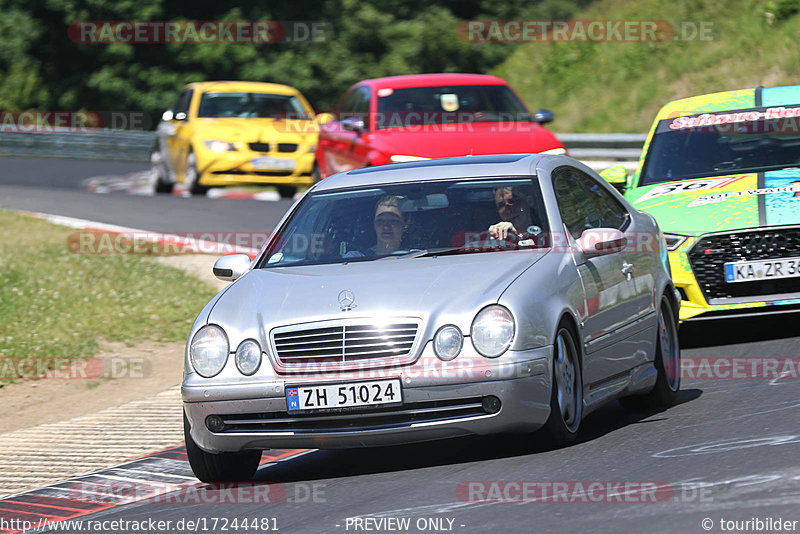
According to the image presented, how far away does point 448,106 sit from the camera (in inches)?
664

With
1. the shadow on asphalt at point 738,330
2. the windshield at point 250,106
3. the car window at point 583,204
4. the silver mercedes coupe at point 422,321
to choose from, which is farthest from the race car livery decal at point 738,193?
the windshield at point 250,106

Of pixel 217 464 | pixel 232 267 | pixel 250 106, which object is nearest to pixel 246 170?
pixel 250 106

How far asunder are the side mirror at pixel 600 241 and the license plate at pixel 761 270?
228 centimetres

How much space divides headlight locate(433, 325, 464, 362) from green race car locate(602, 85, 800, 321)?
3814mm

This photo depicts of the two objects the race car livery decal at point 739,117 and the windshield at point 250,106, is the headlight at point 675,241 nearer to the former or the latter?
the race car livery decal at point 739,117

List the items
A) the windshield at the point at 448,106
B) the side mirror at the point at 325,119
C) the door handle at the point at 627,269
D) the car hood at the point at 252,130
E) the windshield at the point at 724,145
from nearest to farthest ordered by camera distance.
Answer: the door handle at the point at 627,269, the windshield at the point at 724,145, the windshield at the point at 448,106, the side mirror at the point at 325,119, the car hood at the point at 252,130

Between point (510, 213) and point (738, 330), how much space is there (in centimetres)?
400

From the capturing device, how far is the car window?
7.92m

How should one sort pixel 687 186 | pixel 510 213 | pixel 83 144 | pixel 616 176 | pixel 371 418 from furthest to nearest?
1. pixel 83 144
2. pixel 616 176
3. pixel 687 186
4. pixel 510 213
5. pixel 371 418

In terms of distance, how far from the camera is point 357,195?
8.14m

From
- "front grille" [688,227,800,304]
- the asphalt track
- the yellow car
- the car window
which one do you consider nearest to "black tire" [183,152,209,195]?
the yellow car

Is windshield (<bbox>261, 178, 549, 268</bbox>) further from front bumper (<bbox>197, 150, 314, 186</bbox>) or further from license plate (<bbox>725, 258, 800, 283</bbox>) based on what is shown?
front bumper (<bbox>197, 150, 314, 186</bbox>)

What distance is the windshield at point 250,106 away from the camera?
931 inches

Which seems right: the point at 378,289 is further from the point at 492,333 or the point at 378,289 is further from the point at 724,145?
the point at 724,145
